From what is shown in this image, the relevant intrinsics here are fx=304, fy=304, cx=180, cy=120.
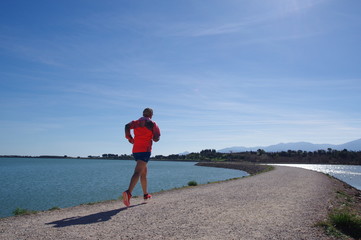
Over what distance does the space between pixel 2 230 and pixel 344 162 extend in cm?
15416

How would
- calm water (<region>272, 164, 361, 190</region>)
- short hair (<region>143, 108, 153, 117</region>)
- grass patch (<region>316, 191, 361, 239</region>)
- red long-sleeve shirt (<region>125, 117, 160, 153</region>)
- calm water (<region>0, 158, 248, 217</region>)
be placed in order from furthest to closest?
calm water (<region>272, 164, 361, 190</region>) → calm water (<region>0, 158, 248, 217</region>) → short hair (<region>143, 108, 153, 117</region>) → red long-sleeve shirt (<region>125, 117, 160, 153</region>) → grass patch (<region>316, 191, 361, 239</region>)

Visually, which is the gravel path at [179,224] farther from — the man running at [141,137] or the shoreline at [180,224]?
the man running at [141,137]

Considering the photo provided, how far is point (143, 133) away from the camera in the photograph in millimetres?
8680

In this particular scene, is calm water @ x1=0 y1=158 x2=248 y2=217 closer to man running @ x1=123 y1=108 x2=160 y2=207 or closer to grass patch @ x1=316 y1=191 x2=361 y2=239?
man running @ x1=123 y1=108 x2=160 y2=207

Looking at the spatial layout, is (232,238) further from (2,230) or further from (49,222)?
(2,230)

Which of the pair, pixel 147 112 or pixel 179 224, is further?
pixel 147 112

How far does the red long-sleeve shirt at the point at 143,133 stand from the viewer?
8656 mm

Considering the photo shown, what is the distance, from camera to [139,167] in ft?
28.6

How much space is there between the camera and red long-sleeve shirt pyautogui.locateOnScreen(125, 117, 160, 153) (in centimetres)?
866

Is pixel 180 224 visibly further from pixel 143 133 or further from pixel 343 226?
pixel 343 226

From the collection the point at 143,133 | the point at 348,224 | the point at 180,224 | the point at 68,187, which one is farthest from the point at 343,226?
the point at 68,187

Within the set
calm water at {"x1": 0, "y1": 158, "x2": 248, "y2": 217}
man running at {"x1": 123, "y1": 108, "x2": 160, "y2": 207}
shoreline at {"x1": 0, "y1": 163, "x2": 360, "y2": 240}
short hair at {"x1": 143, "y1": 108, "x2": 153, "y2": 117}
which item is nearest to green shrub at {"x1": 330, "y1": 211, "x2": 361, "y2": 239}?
shoreline at {"x1": 0, "y1": 163, "x2": 360, "y2": 240}

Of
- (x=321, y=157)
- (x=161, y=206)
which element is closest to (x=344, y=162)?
(x=321, y=157)

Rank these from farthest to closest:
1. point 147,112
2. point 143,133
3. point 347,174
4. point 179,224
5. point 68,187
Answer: point 347,174
point 68,187
point 147,112
point 143,133
point 179,224
